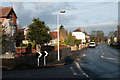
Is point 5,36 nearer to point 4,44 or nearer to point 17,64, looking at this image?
point 4,44

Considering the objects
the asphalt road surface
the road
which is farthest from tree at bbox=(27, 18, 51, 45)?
the road

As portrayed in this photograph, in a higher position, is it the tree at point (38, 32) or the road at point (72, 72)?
the tree at point (38, 32)

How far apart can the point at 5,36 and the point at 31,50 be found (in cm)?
1667

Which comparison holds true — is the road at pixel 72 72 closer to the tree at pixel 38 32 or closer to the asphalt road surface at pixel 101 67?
the asphalt road surface at pixel 101 67

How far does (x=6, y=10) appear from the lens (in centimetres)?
3672

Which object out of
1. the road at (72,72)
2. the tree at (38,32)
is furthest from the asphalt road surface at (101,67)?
the tree at (38,32)

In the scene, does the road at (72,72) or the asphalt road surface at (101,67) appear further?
the asphalt road surface at (101,67)

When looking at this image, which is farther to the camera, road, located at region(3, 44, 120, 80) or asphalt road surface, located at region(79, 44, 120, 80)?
asphalt road surface, located at region(79, 44, 120, 80)

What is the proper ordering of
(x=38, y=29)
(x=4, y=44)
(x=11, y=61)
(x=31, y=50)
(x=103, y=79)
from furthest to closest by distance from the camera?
(x=31, y=50) < (x=38, y=29) < (x=4, y=44) < (x=11, y=61) < (x=103, y=79)

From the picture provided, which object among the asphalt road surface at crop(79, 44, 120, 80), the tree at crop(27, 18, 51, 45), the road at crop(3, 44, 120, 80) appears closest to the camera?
the road at crop(3, 44, 120, 80)

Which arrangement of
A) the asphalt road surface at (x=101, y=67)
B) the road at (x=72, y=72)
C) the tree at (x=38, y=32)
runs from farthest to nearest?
1. the tree at (x=38, y=32)
2. the asphalt road surface at (x=101, y=67)
3. the road at (x=72, y=72)

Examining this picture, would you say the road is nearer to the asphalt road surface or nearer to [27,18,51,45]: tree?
the asphalt road surface

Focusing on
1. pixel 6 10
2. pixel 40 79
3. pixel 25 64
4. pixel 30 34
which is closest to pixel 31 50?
pixel 30 34

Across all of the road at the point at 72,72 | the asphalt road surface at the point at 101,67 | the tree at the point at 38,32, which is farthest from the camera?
the tree at the point at 38,32
